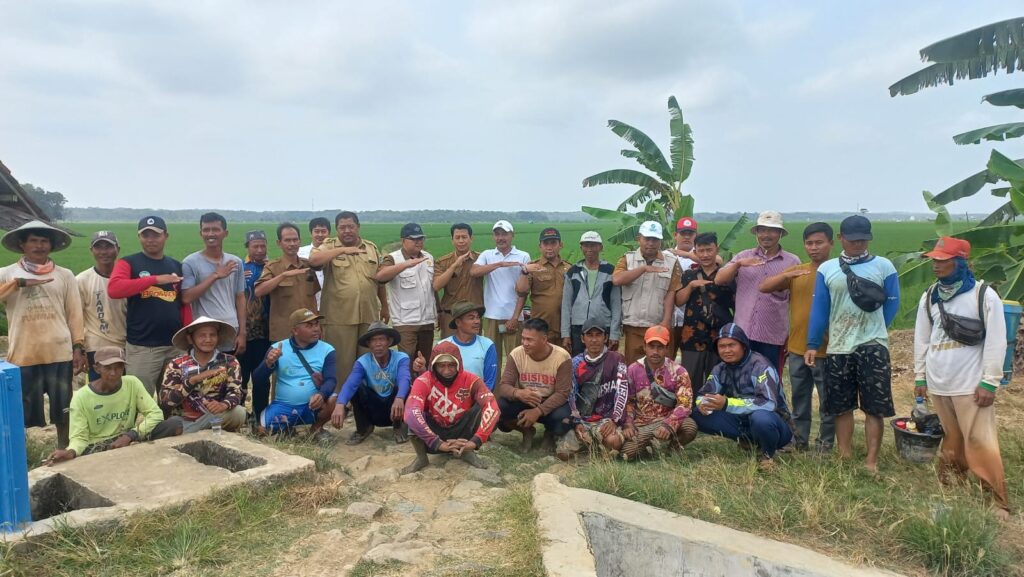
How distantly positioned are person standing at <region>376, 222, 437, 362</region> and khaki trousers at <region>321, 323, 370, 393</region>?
32cm

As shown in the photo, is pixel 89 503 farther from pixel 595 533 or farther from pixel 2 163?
pixel 2 163

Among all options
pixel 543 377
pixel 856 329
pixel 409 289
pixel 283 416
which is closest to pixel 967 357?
pixel 856 329

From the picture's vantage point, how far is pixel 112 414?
4.48 metres

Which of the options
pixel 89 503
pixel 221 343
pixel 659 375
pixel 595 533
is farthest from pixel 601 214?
pixel 89 503

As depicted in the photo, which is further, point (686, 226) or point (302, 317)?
point (686, 226)

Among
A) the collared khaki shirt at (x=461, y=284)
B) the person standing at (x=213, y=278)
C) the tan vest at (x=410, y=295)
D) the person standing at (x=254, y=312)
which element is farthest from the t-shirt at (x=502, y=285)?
the person standing at (x=213, y=278)

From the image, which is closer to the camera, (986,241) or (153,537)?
(153,537)

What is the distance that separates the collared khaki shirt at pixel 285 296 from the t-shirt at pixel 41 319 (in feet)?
4.51

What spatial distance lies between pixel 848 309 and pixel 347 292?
3.89 m

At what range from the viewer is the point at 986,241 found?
6898 millimetres

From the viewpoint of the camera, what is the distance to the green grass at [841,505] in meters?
3.39

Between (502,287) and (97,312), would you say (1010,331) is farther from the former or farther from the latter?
(97,312)

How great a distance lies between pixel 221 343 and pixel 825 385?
447cm

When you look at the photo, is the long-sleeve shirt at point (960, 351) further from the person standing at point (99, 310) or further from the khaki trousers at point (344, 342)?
the person standing at point (99, 310)
